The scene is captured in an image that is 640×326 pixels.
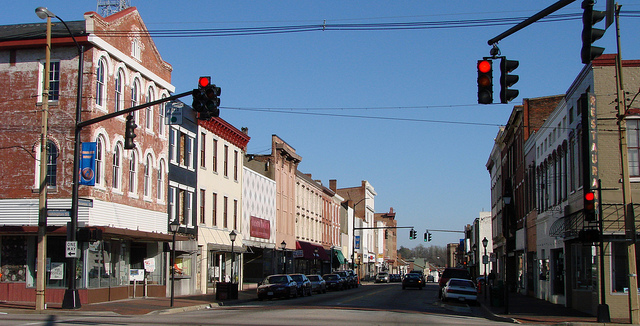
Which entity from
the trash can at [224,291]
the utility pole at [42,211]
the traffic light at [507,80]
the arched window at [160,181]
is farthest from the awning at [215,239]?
the traffic light at [507,80]

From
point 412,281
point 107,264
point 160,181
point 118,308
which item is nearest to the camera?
point 118,308

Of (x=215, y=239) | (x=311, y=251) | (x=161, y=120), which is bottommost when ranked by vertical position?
(x=311, y=251)

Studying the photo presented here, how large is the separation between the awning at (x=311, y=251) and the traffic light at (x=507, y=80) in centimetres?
5058

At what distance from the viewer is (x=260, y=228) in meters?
53.0

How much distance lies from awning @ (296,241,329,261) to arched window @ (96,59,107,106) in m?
36.4

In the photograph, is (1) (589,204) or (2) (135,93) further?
(2) (135,93)

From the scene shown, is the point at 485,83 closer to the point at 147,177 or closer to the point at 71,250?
the point at 71,250

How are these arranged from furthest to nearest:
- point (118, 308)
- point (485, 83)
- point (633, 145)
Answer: point (118, 308) → point (633, 145) → point (485, 83)

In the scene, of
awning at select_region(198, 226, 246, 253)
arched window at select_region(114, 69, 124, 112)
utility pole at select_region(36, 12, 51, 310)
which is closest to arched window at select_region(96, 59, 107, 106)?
arched window at select_region(114, 69, 124, 112)

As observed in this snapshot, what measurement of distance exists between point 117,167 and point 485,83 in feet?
69.9

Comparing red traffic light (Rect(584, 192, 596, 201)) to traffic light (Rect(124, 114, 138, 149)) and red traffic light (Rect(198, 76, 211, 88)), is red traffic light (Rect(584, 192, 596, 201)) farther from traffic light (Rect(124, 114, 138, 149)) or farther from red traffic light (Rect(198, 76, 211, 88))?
traffic light (Rect(124, 114, 138, 149))

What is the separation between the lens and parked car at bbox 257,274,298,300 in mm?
37000

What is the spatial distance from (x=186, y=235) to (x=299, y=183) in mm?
28524

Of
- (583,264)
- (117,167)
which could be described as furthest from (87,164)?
(583,264)
